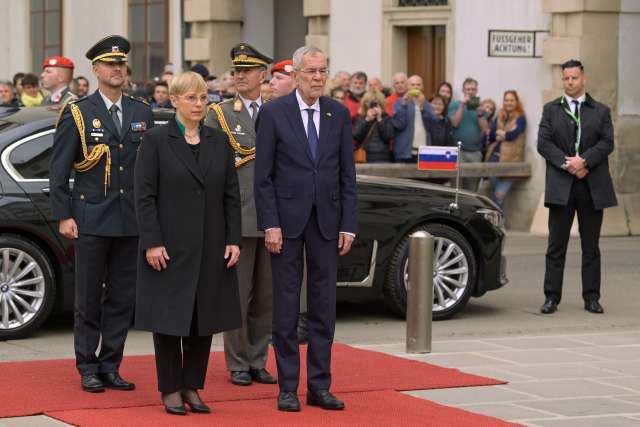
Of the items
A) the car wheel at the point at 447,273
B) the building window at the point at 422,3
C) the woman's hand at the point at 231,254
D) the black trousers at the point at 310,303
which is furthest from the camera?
the building window at the point at 422,3

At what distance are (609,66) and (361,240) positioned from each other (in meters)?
8.97

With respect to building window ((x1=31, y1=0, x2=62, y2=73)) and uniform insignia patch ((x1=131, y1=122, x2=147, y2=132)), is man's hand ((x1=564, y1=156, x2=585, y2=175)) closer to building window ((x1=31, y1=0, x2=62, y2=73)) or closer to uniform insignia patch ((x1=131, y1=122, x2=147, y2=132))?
uniform insignia patch ((x1=131, y1=122, x2=147, y2=132))

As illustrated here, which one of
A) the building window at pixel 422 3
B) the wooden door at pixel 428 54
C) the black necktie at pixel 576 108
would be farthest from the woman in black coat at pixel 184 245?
the wooden door at pixel 428 54

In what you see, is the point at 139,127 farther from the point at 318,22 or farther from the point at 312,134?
the point at 318,22

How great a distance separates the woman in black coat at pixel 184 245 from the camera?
27.4 ft

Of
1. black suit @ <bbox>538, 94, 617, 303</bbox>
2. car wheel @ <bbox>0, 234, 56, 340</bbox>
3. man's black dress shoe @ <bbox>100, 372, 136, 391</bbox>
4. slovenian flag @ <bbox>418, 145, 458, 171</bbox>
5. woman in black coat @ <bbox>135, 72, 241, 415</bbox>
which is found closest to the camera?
woman in black coat @ <bbox>135, 72, 241, 415</bbox>

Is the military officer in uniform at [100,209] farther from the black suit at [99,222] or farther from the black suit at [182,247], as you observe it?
the black suit at [182,247]

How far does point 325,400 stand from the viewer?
868cm

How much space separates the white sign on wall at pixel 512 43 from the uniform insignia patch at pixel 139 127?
10.8 metres

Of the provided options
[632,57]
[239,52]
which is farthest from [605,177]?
[632,57]

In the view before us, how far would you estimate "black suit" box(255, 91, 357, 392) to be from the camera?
8.66 meters

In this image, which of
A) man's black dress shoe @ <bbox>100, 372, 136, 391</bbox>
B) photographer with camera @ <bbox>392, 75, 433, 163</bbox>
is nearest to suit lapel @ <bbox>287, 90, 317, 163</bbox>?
man's black dress shoe @ <bbox>100, 372, 136, 391</bbox>

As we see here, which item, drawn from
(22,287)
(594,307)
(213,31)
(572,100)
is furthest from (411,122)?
(22,287)

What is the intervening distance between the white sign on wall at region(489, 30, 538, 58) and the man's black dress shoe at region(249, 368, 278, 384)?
10.8 m
